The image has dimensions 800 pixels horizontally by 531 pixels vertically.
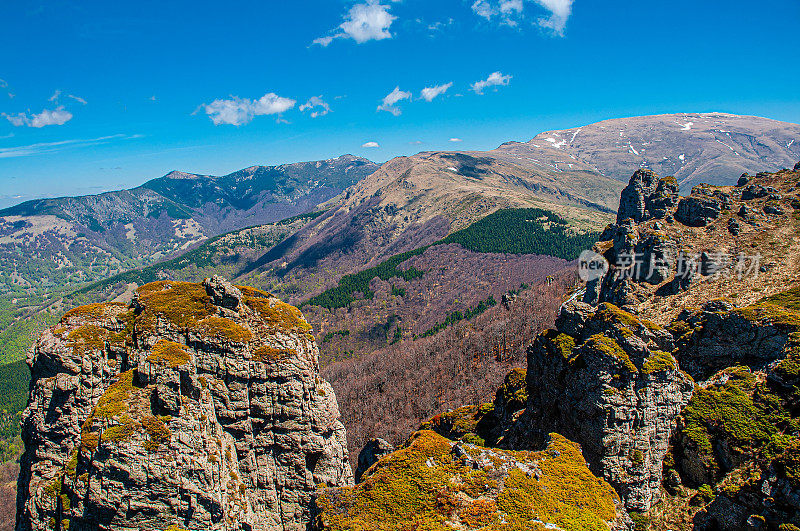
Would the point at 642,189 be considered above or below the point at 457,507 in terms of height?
above

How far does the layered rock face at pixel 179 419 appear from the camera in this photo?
846 inches


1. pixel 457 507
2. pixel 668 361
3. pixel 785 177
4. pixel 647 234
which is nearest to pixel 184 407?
pixel 457 507

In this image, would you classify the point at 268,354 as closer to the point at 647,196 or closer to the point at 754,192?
the point at 647,196

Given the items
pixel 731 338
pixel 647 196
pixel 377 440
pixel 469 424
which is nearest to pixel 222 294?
pixel 377 440

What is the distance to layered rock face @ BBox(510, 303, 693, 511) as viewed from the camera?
25.5 meters

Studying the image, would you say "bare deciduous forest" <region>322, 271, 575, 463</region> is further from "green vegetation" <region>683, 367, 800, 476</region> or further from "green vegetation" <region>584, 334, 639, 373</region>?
"green vegetation" <region>683, 367, 800, 476</region>

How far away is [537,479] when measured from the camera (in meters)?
21.0

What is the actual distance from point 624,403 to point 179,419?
1146 inches

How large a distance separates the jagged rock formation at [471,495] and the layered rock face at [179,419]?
8410 millimetres

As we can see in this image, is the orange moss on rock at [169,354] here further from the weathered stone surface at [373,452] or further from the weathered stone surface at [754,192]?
the weathered stone surface at [754,192]

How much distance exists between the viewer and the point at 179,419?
23125 millimetres

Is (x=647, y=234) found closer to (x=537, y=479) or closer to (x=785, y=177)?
(x=785, y=177)

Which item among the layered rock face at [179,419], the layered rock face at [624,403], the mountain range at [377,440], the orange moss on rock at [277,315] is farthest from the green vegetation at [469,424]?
the orange moss on rock at [277,315]

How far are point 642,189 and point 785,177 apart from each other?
82.0 feet
